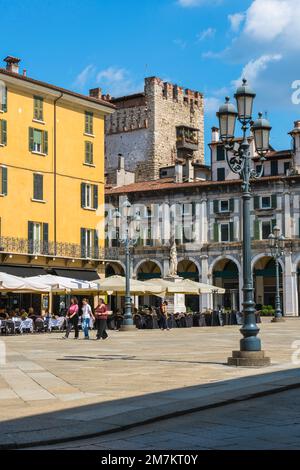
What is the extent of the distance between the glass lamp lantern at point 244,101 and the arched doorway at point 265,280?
175ft

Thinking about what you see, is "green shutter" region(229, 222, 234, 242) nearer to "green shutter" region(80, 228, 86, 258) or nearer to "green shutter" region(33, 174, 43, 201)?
"green shutter" region(80, 228, 86, 258)

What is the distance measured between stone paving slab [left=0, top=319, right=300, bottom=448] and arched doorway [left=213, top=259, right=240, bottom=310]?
162 ft

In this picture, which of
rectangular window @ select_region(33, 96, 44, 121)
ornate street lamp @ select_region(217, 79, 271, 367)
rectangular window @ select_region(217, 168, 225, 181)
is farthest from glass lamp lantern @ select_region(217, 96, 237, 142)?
rectangular window @ select_region(217, 168, 225, 181)

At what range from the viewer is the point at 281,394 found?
478 inches

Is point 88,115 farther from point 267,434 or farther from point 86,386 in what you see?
point 267,434

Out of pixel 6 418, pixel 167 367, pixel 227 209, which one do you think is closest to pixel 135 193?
pixel 227 209

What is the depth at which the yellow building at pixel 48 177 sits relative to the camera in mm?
43938

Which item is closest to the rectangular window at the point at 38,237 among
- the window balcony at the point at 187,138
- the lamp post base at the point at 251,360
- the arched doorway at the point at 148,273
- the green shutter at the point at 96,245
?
the green shutter at the point at 96,245

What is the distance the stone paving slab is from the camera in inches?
366

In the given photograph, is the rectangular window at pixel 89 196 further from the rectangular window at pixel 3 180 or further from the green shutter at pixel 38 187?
the rectangular window at pixel 3 180

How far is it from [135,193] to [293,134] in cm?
1551

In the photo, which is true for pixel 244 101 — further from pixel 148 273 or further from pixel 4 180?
pixel 148 273

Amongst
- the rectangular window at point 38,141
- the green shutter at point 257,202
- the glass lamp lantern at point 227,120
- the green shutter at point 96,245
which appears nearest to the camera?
the glass lamp lantern at point 227,120
